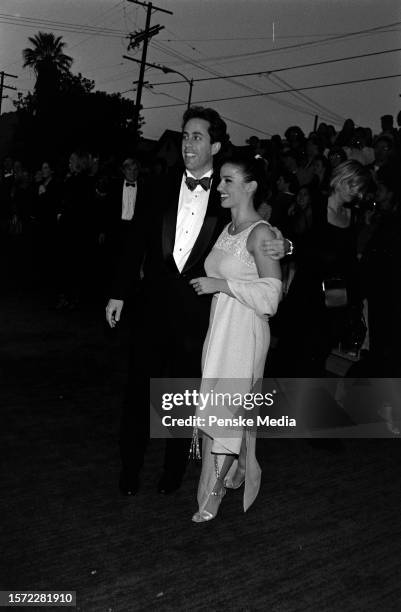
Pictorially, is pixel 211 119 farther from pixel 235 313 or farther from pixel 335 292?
pixel 335 292

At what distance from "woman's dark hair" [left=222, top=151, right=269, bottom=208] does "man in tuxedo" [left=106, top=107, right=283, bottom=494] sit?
0.26 metres

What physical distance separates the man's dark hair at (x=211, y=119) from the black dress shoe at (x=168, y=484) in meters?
1.84

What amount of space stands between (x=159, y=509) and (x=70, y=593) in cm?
86

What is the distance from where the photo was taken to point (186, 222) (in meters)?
3.54

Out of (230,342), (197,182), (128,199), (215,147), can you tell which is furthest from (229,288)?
(128,199)

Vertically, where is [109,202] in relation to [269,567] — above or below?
above

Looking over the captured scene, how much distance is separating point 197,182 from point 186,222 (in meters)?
0.22

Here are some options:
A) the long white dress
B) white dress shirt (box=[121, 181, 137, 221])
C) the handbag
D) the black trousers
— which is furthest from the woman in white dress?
white dress shirt (box=[121, 181, 137, 221])

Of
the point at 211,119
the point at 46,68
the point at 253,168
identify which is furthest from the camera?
the point at 46,68

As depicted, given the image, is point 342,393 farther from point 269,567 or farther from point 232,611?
point 232,611

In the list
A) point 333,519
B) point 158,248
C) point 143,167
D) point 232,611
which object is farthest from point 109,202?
point 232,611

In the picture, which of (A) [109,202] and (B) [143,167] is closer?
(A) [109,202]

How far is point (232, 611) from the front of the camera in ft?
8.74

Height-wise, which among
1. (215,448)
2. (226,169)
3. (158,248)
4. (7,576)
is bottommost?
(7,576)
